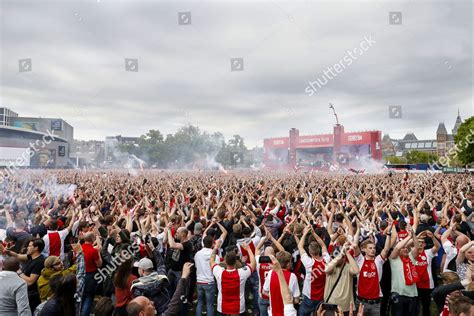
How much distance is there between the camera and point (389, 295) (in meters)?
5.11

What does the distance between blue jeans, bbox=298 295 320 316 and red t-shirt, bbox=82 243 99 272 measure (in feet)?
10.1

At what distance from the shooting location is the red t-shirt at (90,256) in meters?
4.87

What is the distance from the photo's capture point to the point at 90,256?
16.0ft

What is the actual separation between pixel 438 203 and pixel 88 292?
9.66m

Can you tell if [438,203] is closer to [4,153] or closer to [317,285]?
[317,285]

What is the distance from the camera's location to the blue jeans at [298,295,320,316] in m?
4.46

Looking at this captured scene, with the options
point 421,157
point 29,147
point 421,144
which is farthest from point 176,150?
point 421,144

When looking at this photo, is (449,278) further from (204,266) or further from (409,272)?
(204,266)

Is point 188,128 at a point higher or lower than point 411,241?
higher

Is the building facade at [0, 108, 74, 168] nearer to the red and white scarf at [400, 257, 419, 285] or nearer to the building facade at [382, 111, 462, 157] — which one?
the red and white scarf at [400, 257, 419, 285]

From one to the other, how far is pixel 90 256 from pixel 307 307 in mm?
3208

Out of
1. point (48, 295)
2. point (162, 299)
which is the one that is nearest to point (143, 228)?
point (48, 295)

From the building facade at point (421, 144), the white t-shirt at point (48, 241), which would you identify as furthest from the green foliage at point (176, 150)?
the white t-shirt at point (48, 241)

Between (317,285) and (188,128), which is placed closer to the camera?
(317,285)
